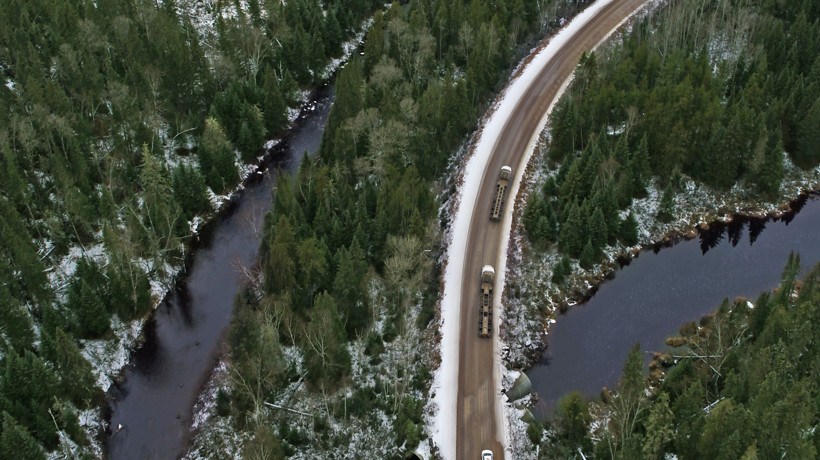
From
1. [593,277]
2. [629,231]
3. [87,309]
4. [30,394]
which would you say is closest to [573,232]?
[593,277]

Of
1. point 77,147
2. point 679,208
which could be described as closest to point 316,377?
point 77,147

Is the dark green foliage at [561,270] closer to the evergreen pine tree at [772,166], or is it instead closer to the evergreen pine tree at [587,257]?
the evergreen pine tree at [587,257]

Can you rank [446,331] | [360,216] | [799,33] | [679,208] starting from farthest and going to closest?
1. [799,33]
2. [679,208]
3. [360,216]
4. [446,331]

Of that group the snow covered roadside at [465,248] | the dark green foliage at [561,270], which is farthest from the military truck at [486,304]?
the dark green foliage at [561,270]

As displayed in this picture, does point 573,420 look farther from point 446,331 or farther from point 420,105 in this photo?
point 420,105

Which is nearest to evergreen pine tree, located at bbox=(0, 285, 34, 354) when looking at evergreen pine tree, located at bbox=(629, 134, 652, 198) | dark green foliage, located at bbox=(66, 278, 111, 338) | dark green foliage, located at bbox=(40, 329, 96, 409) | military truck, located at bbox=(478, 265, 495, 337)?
dark green foliage, located at bbox=(40, 329, 96, 409)

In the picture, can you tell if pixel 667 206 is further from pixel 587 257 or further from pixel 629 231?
pixel 587 257
